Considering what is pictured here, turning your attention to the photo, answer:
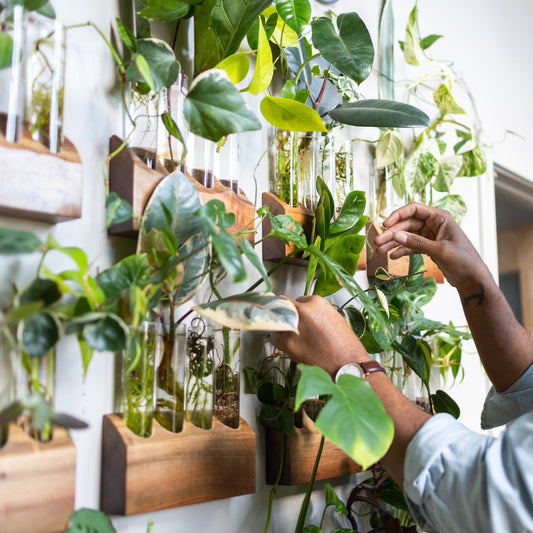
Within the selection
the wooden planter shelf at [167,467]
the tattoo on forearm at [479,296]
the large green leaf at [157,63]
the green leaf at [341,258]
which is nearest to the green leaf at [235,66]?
the large green leaf at [157,63]

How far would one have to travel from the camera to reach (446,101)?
1740mm

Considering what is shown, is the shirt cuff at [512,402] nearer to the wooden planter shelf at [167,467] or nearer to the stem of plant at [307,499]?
the stem of plant at [307,499]

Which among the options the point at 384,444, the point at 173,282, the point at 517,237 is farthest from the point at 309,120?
the point at 517,237

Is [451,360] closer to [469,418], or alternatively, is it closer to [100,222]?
[469,418]

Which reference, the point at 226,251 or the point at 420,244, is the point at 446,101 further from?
the point at 226,251

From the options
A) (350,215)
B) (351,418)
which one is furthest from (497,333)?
(351,418)

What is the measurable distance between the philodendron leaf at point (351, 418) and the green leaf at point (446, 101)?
3.81 feet

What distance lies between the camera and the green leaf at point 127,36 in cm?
94

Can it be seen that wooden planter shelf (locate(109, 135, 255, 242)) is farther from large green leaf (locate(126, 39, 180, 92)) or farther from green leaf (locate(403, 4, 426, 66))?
green leaf (locate(403, 4, 426, 66))

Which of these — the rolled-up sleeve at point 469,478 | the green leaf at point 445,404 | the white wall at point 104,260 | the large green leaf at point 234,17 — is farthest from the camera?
the green leaf at point 445,404

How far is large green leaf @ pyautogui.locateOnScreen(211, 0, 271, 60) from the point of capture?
40.1 inches

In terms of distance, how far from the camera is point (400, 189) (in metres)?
1.62

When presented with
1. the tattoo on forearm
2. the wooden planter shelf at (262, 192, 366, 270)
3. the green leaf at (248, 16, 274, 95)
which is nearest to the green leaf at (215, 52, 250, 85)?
the green leaf at (248, 16, 274, 95)

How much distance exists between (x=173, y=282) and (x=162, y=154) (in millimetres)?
234
